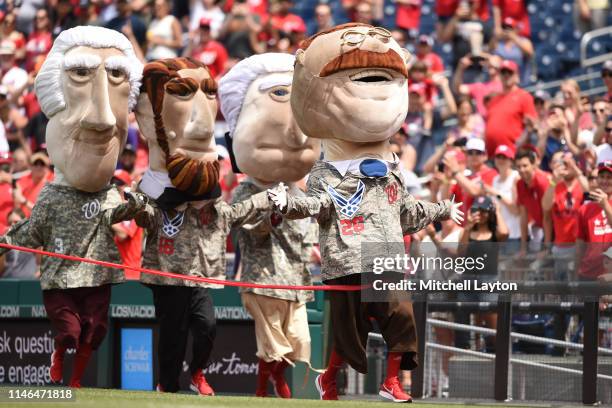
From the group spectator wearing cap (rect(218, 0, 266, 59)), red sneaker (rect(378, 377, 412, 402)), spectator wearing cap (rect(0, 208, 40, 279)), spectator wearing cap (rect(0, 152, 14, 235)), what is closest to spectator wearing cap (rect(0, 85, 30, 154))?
spectator wearing cap (rect(0, 152, 14, 235))

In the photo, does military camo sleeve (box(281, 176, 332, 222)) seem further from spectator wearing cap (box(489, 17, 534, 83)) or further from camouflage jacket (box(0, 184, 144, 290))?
spectator wearing cap (box(489, 17, 534, 83))

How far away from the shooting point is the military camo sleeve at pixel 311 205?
8148mm

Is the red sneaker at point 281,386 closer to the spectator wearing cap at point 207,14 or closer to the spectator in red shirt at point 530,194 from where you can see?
the spectator in red shirt at point 530,194

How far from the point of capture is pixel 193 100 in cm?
938

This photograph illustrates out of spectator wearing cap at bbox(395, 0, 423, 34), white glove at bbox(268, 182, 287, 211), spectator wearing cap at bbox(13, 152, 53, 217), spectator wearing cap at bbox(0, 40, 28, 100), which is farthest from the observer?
spectator wearing cap at bbox(395, 0, 423, 34)

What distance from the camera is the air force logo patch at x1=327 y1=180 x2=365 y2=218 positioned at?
27.3ft

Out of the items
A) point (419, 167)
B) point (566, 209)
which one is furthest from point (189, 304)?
point (419, 167)

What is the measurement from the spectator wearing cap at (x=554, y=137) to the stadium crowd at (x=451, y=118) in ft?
0.04

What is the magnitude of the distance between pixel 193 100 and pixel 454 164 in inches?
139

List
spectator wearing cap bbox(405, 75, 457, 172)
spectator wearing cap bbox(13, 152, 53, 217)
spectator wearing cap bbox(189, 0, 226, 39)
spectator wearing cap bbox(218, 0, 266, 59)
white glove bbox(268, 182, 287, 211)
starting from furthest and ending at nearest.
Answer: spectator wearing cap bbox(189, 0, 226, 39)
spectator wearing cap bbox(218, 0, 266, 59)
spectator wearing cap bbox(405, 75, 457, 172)
spectator wearing cap bbox(13, 152, 53, 217)
white glove bbox(268, 182, 287, 211)

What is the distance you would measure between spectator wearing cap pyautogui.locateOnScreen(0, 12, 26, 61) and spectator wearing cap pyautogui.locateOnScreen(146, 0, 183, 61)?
5.94ft

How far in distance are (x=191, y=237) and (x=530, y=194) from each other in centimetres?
367

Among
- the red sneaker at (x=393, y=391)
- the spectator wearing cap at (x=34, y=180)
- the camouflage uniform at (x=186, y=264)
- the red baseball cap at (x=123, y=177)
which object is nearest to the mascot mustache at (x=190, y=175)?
the camouflage uniform at (x=186, y=264)

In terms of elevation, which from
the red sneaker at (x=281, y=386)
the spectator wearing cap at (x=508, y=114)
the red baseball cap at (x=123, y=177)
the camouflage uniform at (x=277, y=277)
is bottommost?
the red sneaker at (x=281, y=386)
